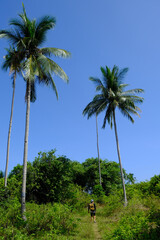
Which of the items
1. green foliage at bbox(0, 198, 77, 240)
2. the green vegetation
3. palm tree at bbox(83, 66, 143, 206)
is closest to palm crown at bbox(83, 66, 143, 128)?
palm tree at bbox(83, 66, 143, 206)

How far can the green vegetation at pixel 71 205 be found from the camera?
7.82m

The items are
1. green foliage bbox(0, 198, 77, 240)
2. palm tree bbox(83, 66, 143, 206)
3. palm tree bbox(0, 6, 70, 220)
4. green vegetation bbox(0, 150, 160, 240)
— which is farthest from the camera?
palm tree bbox(83, 66, 143, 206)

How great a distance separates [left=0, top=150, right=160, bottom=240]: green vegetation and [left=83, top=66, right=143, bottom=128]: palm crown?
650cm

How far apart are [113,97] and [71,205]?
423 inches

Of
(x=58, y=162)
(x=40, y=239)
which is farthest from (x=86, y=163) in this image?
(x=40, y=239)

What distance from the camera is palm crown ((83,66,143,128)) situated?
1947cm

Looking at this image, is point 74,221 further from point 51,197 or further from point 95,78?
point 95,78

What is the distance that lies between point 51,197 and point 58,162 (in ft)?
9.95

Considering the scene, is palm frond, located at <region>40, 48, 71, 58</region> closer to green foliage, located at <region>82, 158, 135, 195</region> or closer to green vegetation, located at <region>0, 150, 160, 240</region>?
green vegetation, located at <region>0, 150, 160, 240</region>

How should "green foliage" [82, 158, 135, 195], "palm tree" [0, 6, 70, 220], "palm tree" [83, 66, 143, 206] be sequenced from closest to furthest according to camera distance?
"palm tree" [0, 6, 70, 220] < "palm tree" [83, 66, 143, 206] < "green foliage" [82, 158, 135, 195]

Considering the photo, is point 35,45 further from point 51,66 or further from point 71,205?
point 71,205

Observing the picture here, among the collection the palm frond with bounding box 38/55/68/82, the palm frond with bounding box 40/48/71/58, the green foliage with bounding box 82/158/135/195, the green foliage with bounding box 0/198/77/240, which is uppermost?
the palm frond with bounding box 40/48/71/58

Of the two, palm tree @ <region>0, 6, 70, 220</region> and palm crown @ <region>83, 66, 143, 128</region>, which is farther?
palm crown @ <region>83, 66, 143, 128</region>

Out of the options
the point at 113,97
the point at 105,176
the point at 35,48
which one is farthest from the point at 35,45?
the point at 105,176
